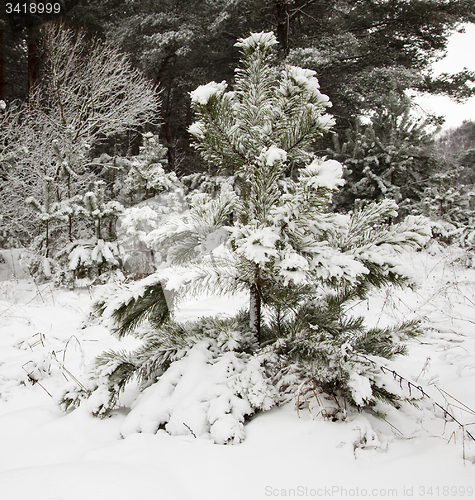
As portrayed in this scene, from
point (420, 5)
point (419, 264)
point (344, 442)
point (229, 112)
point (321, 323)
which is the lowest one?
point (419, 264)

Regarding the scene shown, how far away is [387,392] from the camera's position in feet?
3.57

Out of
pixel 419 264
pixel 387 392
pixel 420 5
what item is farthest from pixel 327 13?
pixel 387 392

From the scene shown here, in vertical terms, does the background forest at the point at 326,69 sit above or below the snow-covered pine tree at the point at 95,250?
above

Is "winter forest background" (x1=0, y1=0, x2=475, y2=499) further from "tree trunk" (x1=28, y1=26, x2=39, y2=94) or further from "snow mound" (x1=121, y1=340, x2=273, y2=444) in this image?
"tree trunk" (x1=28, y1=26, x2=39, y2=94)

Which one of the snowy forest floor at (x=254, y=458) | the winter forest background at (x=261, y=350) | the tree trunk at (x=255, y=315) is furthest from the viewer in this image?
the tree trunk at (x=255, y=315)

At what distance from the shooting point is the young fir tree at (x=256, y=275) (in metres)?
1.12

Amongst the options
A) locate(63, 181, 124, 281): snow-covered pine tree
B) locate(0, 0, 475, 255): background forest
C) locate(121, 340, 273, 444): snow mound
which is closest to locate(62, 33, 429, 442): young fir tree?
locate(121, 340, 273, 444): snow mound

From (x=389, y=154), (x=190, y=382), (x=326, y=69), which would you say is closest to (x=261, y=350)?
(x=190, y=382)

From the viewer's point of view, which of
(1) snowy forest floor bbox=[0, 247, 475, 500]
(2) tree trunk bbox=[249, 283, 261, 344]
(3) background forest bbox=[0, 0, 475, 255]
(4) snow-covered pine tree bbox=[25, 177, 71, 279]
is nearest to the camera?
(1) snowy forest floor bbox=[0, 247, 475, 500]

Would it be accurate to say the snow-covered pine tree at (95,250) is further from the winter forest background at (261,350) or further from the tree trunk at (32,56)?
the tree trunk at (32,56)

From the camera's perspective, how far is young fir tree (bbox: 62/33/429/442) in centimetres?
112

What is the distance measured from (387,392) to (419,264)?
5.38 metres

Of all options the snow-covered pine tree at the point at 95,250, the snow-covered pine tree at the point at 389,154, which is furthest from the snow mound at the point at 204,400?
the snow-covered pine tree at the point at 389,154

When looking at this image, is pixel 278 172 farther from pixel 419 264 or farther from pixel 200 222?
pixel 419 264
